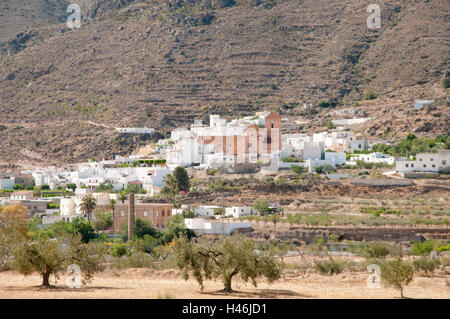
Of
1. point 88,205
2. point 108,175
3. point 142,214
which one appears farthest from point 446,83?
point 142,214

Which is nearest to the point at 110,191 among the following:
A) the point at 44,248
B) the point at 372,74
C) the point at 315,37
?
the point at 44,248

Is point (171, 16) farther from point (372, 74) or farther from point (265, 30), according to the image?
point (372, 74)

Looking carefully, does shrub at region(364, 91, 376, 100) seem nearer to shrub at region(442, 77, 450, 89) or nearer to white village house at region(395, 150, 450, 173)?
shrub at region(442, 77, 450, 89)

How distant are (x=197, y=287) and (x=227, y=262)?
135 cm

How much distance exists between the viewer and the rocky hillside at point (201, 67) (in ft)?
242

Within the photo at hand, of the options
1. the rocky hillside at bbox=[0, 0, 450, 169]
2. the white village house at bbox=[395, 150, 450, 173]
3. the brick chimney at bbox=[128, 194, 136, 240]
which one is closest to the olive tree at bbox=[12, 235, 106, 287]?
the brick chimney at bbox=[128, 194, 136, 240]

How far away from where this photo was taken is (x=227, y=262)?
21.5 metres

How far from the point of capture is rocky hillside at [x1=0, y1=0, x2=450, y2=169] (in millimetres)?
73688

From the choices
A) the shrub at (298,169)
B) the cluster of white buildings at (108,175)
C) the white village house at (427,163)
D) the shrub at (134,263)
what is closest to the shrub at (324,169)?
the shrub at (298,169)

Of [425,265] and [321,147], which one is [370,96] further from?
[425,265]

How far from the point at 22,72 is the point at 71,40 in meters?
7.50

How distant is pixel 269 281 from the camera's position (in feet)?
71.3

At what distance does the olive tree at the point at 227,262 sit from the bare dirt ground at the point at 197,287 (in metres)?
0.43

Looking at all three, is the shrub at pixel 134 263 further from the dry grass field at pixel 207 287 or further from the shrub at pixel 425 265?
the shrub at pixel 425 265
